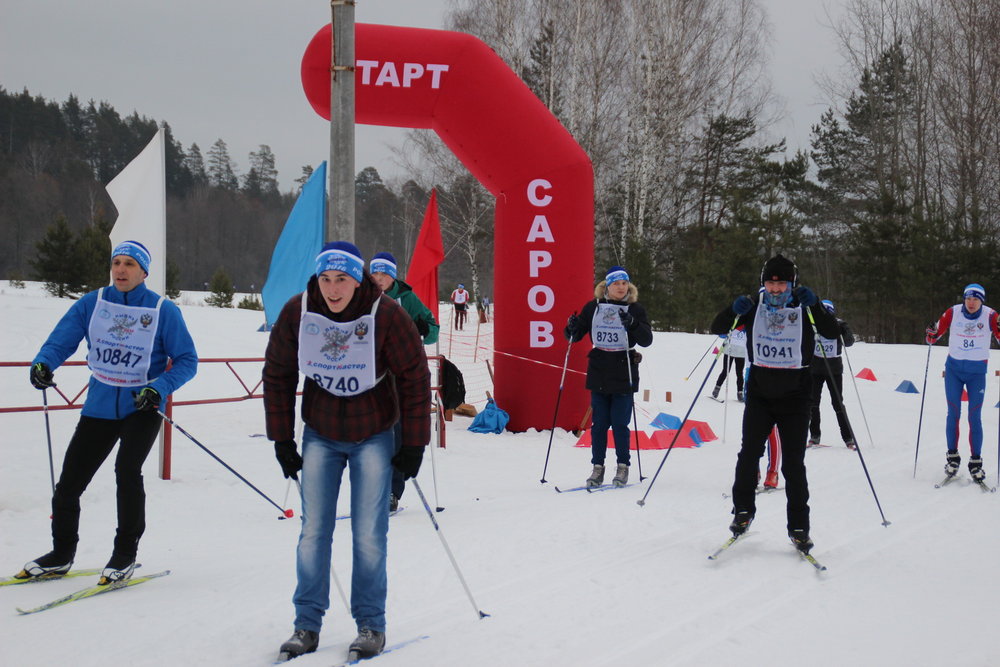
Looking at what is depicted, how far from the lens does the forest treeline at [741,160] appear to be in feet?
75.7

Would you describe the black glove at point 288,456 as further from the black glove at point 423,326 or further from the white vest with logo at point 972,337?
the white vest with logo at point 972,337

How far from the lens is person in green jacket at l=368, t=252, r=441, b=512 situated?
17.5 feet

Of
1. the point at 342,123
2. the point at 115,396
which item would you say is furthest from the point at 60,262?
the point at 115,396

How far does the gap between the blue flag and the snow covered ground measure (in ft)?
5.55

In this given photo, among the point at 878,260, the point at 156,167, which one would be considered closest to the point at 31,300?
the point at 156,167

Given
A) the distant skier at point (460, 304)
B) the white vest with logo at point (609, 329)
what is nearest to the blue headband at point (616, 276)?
the white vest with logo at point (609, 329)

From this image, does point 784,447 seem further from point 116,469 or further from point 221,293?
point 221,293

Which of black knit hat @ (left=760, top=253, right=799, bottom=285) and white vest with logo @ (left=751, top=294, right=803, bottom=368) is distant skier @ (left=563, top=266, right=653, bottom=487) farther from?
black knit hat @ (left=760, top=253, right=799, bottom=285)

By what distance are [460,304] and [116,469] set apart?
74.6 feet

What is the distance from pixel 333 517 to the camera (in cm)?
300

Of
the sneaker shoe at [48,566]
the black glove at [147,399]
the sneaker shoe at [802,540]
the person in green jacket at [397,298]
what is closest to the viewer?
the black glove at [147,399]

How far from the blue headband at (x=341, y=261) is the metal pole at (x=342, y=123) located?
2.80 metres

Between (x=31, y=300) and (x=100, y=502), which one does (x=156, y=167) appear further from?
(x=31, y=300)

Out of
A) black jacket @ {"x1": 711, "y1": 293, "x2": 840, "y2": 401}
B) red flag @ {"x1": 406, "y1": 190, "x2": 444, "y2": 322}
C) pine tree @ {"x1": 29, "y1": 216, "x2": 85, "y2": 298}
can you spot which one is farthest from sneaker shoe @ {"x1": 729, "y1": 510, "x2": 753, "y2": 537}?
pine tree @ {"x1": 29, "y1": 216, "x2": 85, "y2": 298}
